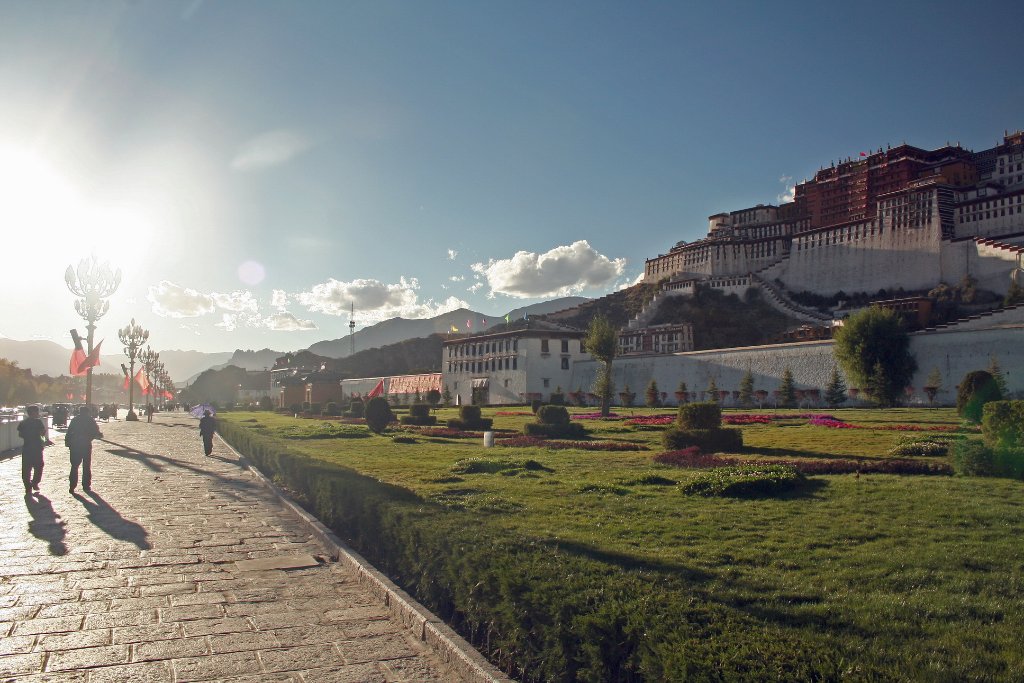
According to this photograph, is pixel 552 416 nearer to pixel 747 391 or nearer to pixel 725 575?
pixel 725 575

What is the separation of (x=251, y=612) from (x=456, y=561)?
208cm

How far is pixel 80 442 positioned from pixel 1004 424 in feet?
57.1

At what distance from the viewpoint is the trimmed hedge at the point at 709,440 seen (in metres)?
16.8

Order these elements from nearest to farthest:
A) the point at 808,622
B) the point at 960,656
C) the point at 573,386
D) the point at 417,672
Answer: the point at 960,656 < the point at 808,622 < the point at 417,672 < the point at 573,386

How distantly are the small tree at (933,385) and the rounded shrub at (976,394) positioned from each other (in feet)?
36.8

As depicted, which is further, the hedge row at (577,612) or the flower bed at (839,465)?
the flower bed at (839,465)

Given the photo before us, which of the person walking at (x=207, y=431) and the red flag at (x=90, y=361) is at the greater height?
the red flag at (x=90, y=361)

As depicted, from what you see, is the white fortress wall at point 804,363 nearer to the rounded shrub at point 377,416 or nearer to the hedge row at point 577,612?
the rounded shrub at point 377,416

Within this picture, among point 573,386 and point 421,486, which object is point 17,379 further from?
point 421,486

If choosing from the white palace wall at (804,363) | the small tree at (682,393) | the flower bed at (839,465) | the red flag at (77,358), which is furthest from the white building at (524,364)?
the flower bed at (839,465)

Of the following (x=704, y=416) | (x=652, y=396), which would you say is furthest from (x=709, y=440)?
(x=652, y=396)

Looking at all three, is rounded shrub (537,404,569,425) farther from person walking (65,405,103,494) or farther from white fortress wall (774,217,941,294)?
white fortress wall (774,217,941,294)

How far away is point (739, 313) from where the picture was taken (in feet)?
265

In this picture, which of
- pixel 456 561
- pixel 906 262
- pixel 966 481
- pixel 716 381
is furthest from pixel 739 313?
pixel 456 561
